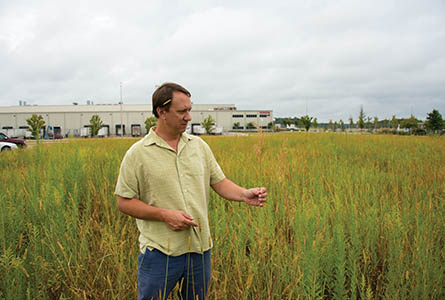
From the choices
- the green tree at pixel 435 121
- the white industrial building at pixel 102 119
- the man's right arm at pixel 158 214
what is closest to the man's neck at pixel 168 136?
the man's right arm at pixel 158 214

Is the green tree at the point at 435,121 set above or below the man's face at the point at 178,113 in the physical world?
above

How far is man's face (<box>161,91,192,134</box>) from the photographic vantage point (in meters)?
1.36

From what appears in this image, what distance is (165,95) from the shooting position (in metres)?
1.36

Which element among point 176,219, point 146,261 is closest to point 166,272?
point 146,261

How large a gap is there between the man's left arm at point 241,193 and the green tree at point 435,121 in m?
48.4

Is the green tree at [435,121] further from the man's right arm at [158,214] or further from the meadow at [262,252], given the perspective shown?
the man's right arm at [158,214]

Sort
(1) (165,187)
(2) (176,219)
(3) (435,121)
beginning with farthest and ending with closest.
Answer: (3) (435,121) → (1) (165,187) → (2) (176,219)

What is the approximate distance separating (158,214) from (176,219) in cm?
11

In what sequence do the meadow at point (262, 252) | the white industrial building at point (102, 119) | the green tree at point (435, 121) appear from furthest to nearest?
the white industrial building at point (102, 119) → the green tree at point (435, 121) → the meadow at point (262, 252)

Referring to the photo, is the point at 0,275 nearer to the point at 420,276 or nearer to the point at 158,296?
the point at 158,296

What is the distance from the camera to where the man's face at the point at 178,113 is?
1363 millimetres

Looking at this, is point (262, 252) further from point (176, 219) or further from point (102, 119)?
point (102, 119)

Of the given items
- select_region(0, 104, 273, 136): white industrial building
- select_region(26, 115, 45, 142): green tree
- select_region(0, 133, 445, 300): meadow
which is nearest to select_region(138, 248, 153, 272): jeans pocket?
select_region(0, 133, 445, 300): meadow

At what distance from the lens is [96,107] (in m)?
65.9
